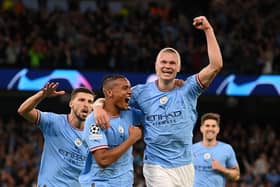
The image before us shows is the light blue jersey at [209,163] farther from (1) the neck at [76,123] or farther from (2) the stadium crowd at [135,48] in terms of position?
(2) the stadium crowd at [135,48]

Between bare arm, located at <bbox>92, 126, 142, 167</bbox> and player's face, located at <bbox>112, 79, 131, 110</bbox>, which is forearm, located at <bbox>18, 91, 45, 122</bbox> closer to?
player's face, located at <bbox>112, 79, 131, 110</bbox>

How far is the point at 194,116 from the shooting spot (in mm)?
7715

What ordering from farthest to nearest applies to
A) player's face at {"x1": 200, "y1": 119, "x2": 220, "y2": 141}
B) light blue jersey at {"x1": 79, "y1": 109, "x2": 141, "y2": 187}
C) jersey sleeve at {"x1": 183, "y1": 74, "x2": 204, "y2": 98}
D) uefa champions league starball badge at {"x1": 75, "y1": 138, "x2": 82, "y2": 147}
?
player's face at {"x1": 200, "y1": 119, "x2": 220, "y2": 141}
uefa champions league starball badge at {"x1": 75, "y1": 138, "x2": 82, "y2": 147}
jersey sleeve at {"x1": 183, "y1": 74, "x2": 204, "y2": 98}
light blue jersey at {"x1": 79, "y1": 109, "x2": 141, "y2": 187}

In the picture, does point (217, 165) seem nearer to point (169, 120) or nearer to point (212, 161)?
point (212, 161)

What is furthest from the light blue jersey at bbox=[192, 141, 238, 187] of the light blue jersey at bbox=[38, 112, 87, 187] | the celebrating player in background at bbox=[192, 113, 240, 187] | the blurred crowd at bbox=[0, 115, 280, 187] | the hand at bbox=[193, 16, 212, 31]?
the blurred crowd at bbox=[0, 115, 280, 187]

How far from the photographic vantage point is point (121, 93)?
23.5ft

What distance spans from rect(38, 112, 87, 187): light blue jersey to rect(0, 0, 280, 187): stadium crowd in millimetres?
7990

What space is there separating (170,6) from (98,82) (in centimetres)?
521

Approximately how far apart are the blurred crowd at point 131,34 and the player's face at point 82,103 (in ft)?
32.3

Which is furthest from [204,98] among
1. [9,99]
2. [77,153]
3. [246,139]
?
[77,153]

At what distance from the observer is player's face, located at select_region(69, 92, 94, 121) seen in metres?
8.05

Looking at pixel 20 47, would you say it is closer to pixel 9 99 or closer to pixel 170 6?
pixel 9 99

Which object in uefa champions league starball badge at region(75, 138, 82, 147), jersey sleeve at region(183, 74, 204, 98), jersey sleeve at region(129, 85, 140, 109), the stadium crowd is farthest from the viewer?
the stadium crowd

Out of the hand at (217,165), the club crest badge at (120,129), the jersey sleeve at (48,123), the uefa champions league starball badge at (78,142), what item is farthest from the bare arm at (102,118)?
the hand at (217,165)
